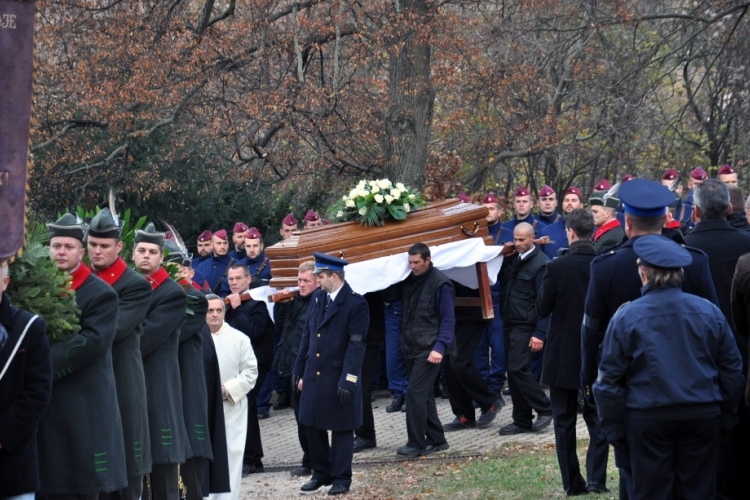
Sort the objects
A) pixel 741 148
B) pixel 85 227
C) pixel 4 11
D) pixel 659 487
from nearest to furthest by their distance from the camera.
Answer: pixel 4 11
pixel 659 487
pixel 85 227
pixel 741 148

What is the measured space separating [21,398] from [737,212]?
5003 mm

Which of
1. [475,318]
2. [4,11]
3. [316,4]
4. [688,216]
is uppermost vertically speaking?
[316,4]

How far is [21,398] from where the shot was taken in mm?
5203

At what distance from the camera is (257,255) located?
534 inches

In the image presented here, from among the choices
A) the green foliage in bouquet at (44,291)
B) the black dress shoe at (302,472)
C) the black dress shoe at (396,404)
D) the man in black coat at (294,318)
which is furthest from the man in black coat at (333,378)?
the green foliage in bouquet at (44,291)

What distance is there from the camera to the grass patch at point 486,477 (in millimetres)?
8508

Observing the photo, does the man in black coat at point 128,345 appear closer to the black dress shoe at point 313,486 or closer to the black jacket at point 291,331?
the black dress shoe at point 313,486

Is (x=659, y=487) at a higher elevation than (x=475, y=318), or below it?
below

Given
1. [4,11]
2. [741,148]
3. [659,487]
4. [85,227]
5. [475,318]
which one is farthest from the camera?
[741,148]

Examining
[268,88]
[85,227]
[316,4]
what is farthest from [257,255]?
[85,227]

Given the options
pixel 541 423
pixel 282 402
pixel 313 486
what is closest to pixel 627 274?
pixel 313 486

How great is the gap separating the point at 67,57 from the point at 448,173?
6.19m

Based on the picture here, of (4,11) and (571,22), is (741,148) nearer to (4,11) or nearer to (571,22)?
(571,22)

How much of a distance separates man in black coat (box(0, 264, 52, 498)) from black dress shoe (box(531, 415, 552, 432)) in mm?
6448
